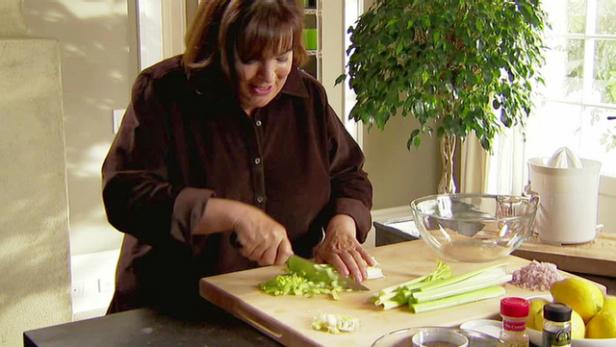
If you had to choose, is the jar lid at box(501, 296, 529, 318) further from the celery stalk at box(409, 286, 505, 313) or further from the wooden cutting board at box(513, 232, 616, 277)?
the wooden cutting board at box(513, 232, 616, 277)

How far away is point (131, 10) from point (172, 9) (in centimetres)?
178

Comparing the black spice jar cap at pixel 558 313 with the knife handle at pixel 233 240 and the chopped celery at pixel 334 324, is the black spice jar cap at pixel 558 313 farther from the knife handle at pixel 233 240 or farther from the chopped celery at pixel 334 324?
the knife handle at pixel 233 240

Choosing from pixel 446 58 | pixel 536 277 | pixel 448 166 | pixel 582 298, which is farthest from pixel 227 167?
pixel 448 166

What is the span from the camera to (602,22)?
3910mm

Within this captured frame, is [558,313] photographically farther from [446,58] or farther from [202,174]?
[446,58]

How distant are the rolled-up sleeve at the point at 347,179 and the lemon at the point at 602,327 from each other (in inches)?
27.1

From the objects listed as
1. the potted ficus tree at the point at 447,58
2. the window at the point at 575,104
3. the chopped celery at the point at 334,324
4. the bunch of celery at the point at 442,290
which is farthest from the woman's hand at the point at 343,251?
the window at the point at 575,104

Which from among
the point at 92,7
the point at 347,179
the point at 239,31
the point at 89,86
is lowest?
the point at 347,179

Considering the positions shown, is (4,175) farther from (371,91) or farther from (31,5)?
(371,91)

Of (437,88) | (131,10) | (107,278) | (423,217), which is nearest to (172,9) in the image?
(131,10)

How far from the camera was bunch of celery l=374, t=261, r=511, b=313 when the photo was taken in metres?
1.58

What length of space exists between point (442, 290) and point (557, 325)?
0.40 meters

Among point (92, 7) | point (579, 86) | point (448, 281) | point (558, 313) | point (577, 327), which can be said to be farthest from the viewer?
point (579, 86)

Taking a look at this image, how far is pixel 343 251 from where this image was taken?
1.81m
